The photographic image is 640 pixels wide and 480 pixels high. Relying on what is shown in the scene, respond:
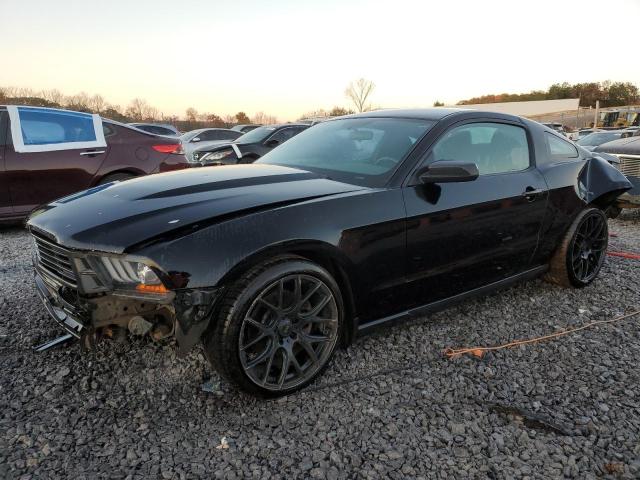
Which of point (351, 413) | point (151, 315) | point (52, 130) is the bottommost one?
point (351, 413)

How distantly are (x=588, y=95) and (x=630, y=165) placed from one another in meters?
74.7

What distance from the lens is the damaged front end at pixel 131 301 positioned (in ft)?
6.42

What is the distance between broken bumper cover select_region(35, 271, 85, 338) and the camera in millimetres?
2124

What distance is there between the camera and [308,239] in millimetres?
2230

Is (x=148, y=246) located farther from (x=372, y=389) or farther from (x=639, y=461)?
(x=639, y=461)

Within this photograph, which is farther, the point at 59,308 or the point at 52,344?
the point at 52,344

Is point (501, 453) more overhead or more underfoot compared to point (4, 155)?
more underfoot

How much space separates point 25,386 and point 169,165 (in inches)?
159

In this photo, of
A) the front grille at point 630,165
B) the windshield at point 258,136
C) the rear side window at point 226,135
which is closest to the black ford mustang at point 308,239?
the front grille at point 630,165

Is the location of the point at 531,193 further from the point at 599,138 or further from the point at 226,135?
the point at 226,135

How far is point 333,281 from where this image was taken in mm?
2350

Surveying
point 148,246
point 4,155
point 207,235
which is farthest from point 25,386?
point 4,155

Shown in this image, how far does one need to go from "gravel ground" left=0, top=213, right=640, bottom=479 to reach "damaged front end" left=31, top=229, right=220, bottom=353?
23cm

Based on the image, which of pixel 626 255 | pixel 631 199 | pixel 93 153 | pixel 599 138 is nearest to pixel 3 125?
pixel 93 153
